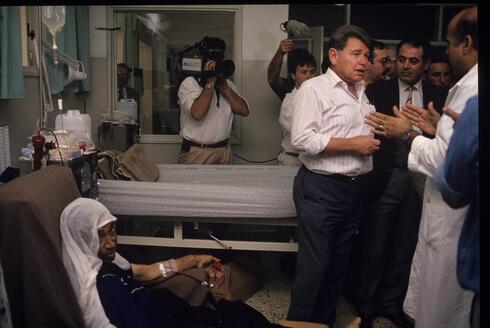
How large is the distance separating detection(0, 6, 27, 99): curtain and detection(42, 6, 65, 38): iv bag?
15cm

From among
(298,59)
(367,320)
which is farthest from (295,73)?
(367,320)

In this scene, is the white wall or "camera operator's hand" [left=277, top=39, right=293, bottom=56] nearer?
"camera operator's hand" [left=277, top=39, right=293, bottom=56]

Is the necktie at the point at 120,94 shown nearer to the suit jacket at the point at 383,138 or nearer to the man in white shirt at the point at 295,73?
the man in white shirt at the point at 295,73

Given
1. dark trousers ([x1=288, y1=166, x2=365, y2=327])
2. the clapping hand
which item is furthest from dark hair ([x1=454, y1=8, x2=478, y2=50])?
dark trousers ([x1=288, y1=166, x2=365, y2=327])

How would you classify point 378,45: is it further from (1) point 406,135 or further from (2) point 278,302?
(2) point 278,302

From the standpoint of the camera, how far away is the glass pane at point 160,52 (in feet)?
7.08

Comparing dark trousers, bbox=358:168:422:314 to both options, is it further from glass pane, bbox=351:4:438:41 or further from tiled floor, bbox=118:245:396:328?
glass pane, bbox=351:4:438:41

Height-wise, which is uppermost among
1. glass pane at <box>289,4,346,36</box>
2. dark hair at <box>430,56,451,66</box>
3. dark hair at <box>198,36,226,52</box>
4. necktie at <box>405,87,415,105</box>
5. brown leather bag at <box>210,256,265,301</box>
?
glass pane at <box>289,4,346,36</box>

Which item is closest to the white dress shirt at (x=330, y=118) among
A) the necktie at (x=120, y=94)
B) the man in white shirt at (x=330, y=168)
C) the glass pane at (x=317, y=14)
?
the man in white shirt at (x=330, y=168)

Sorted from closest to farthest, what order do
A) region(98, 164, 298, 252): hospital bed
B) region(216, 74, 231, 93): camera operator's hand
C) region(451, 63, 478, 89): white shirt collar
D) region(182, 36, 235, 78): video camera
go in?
region(451, 63, 478, 89): white shirt collar
region(98, 164, 298, 252): hospital bed
region(182, 36, 235, 78): video camera
region(216, 74, 231, 93): camera operator's hand

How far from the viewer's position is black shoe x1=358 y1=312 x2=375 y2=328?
1581mm

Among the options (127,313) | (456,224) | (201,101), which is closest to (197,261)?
(127,313)

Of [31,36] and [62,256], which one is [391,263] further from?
[31,36]

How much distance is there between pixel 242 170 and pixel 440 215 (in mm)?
1413
